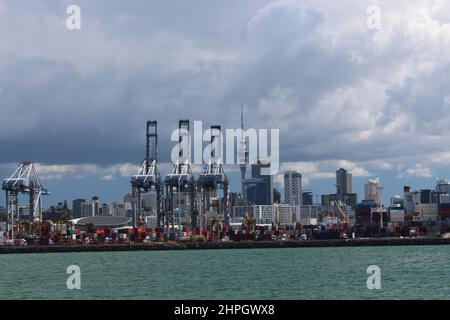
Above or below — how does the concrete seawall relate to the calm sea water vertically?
below

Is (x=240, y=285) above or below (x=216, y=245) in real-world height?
above

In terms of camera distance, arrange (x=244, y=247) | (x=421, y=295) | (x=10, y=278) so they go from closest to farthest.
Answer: (x=421, y=295) < (x=10, y=278) < (x=244, y=247)

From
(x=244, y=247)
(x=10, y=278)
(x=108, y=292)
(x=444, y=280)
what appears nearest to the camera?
(x=108, y=292)

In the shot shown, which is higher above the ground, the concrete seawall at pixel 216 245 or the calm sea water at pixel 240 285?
the calm sea water at pixel 240 285

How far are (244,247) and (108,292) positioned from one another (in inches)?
5118

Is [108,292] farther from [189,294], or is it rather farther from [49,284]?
[49,284]

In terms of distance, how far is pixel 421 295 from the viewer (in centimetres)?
5106

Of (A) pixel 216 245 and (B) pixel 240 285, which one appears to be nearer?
(B) pixel 240 285

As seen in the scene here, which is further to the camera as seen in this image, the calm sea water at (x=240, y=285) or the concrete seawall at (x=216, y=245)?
the concrete seawall at (x=216, y=245)

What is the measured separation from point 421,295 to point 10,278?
1650 inches

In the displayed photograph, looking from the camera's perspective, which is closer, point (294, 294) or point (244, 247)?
point (294, 294)

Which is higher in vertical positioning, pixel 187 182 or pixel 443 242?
pixel 187 182

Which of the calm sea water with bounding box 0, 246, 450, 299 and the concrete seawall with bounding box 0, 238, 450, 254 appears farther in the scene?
the concrete seawall with bounding box 0, 238, 450, 254
